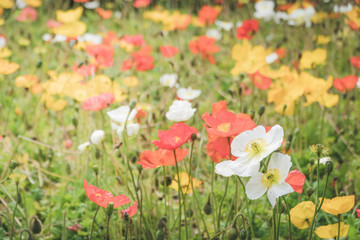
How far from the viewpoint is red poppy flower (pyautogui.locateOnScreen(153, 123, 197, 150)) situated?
99cm

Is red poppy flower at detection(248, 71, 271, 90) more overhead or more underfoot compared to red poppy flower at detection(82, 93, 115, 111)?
more underfoot

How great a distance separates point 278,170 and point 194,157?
1.03 metres

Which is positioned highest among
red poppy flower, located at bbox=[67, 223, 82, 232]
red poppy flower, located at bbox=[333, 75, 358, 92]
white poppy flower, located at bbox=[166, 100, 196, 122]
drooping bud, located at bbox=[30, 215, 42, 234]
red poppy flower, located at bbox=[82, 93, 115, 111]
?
white poppy flower, located at bbox=[166, 100, 196, 122]

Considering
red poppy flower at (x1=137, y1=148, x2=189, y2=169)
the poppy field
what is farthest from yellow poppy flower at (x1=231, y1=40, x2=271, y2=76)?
red poppy flower at (x1=137, y1=148, x2=189, y2=169)

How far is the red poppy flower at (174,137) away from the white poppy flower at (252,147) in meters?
0.12

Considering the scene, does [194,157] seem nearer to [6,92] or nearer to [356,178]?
[356,178]

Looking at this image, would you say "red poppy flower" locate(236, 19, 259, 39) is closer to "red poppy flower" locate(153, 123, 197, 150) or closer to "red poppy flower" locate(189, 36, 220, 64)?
"red poppy flower" locate(189, 36, 220, 64)

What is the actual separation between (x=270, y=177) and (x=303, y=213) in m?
0.25

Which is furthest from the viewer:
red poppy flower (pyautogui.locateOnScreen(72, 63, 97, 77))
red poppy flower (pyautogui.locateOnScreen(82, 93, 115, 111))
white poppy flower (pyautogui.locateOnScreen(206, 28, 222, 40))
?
white poppy flower (pyautogui.locateOnScreen(206, 28, 222, 40))

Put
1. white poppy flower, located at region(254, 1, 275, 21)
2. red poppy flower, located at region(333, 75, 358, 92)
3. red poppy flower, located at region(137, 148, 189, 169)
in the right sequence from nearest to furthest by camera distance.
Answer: red poppy flower, located at region(137, 148, 189, 169) < red poppy flower, located at region(333, 75, 358, 92) < white poppy flower, located at region(254, 1, 275, 21)

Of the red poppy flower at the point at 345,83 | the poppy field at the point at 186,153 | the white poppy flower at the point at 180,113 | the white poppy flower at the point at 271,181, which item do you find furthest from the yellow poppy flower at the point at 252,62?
the white poppy flower at the point at 271,181

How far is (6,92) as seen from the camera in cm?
260

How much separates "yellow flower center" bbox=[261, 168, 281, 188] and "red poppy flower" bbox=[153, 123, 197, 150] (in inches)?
8.7

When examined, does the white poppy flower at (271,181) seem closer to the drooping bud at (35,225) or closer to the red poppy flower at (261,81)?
the drooping bud at (35,225)
